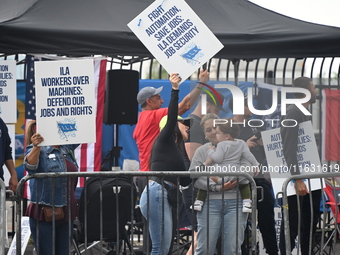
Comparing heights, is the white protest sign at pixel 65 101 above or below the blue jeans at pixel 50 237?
above

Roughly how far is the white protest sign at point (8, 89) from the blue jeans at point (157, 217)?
2.55m

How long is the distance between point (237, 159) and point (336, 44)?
64.8 inches

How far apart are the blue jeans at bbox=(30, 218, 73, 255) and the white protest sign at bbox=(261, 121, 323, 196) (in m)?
2.05

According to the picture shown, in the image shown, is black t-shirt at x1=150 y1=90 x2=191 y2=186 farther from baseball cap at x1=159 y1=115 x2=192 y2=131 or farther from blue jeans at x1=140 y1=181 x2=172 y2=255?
baseball cap at x1=159 y1=115 x2=192 y2=131

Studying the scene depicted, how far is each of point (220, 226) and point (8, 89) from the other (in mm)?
3267

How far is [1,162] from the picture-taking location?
7305mm

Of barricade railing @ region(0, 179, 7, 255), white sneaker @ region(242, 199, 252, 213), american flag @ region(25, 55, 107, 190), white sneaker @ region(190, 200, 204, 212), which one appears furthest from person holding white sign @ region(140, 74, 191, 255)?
american flag @ region(25, 55, 107, 190)

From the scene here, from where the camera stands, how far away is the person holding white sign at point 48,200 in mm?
6289

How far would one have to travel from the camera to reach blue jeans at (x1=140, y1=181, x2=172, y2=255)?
650 centimetres

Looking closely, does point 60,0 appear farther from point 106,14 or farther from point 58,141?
point 58,141

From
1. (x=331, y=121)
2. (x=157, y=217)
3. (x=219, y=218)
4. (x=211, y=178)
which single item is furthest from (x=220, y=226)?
(x=331, y=121)

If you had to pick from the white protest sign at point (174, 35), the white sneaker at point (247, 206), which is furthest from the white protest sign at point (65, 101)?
the white sneaker at point (247, 206)

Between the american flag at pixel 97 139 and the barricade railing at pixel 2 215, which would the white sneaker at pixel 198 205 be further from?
the american flag at pixel 97 139

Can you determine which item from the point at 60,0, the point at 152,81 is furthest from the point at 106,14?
the point at 152,81
